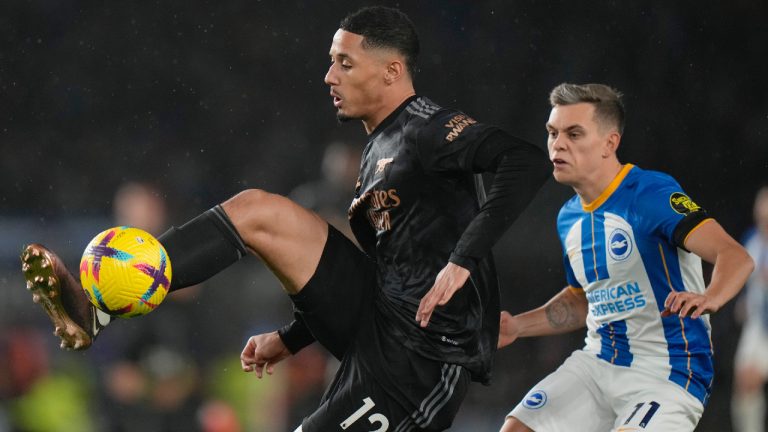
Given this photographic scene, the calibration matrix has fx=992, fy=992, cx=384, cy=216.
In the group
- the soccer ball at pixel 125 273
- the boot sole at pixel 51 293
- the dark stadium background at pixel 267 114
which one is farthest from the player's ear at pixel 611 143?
the dark stadium background at pixel 267 114

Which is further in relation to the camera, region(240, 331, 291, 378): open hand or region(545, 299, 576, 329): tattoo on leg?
region(545, 299, 576, 329): tattoo on leg

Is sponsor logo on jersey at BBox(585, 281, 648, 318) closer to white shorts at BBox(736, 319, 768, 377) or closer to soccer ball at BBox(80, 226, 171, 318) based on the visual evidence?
soccer ball at BBox(80, 226, 171, 318)

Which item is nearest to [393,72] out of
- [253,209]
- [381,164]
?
[381,164]

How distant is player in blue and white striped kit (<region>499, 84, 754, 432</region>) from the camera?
2.74m

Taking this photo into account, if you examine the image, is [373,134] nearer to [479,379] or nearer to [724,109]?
[479,379]

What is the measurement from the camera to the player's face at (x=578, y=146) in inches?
117

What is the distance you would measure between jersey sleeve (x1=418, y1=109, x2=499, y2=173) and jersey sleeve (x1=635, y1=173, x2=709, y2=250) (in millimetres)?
656

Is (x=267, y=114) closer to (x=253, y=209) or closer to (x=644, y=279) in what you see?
(x=644, y=279)

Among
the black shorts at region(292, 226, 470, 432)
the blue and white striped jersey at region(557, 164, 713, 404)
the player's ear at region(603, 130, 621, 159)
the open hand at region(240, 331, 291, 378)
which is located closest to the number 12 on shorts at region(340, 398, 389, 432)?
the black shorts at region(292, 226, 470, 432)

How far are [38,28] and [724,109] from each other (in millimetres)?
4246

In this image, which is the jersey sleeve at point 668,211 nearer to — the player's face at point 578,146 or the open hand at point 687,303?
the player's face at point 578,146

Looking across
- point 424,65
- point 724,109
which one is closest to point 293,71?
point 424,65

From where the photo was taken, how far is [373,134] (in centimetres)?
263

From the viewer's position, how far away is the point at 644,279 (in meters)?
2.83
